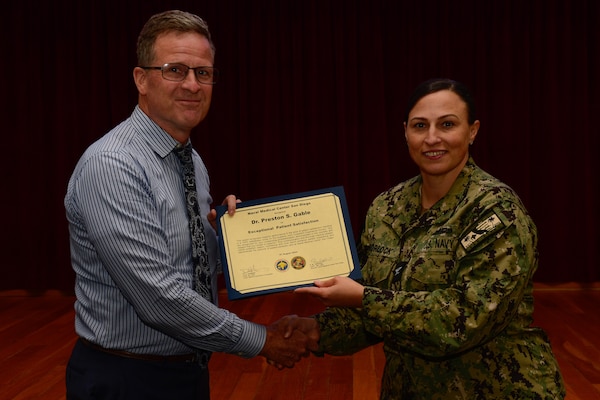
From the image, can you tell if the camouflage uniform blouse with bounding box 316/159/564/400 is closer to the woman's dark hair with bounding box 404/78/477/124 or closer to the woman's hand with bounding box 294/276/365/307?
the woman's hand with bounding box 294/276/365/307

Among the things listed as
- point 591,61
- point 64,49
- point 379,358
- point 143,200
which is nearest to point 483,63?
point 591,61

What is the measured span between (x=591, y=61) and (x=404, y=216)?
570 centimetres

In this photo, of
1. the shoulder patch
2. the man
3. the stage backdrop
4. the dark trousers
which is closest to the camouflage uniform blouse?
the shoulder patch

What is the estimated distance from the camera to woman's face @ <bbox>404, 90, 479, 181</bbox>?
205 cm

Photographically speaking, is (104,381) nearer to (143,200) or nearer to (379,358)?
(143,200)

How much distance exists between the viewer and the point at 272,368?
4.57 metres

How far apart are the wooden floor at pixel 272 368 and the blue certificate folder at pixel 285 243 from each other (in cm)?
200

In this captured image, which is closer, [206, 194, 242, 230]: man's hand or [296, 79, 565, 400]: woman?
[296, 79, 565, 400]: woman

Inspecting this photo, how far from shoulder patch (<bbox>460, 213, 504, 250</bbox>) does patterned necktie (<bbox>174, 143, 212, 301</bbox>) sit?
2.73ft

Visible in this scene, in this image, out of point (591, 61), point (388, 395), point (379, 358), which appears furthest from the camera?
point (591, 61)

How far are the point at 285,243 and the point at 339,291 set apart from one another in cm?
31

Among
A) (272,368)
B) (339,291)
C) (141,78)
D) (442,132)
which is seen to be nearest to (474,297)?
(339,291)

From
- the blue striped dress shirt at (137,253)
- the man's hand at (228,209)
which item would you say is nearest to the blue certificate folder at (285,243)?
the man's hand at (228,209)

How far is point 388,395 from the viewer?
2178 millimetres
